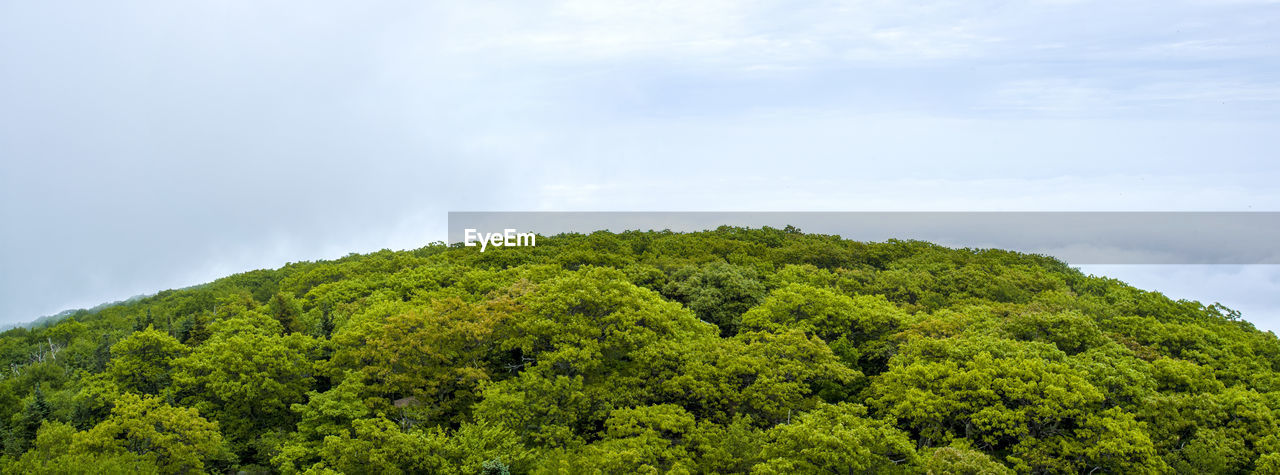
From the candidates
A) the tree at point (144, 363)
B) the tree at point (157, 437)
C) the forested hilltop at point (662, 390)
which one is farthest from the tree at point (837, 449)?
the tree at point (144, 363)

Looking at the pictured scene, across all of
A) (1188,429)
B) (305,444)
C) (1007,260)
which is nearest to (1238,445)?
(1188,429)

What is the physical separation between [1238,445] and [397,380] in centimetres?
3246

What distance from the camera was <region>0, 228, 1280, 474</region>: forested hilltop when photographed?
2484 cm

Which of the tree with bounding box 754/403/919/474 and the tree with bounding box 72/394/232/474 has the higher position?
the tree with bounding box 754/403/919/474

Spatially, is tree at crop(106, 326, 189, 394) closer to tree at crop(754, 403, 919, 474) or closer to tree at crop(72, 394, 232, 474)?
tree at crop(72, 394, 232, 474)

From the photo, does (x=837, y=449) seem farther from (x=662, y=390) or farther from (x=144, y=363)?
(x=144, y=363)

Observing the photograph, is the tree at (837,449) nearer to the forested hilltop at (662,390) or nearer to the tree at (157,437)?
the forested hilltop at (662,390)

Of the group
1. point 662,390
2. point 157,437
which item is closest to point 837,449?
point 662,390

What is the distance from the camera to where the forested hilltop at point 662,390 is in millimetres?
24844

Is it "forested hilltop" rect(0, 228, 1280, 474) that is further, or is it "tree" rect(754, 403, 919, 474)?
"forested hilltop" rect(0, 228, 1280, 474)

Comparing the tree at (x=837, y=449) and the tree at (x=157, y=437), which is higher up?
the tree at (x=837, y=449)

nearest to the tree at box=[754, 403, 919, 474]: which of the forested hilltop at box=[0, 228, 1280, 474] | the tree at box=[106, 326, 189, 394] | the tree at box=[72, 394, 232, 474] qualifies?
the forested hilltop at box=[0, 228, 1280, 474]

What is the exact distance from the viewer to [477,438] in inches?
1046

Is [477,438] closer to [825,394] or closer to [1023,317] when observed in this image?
[825,394]
